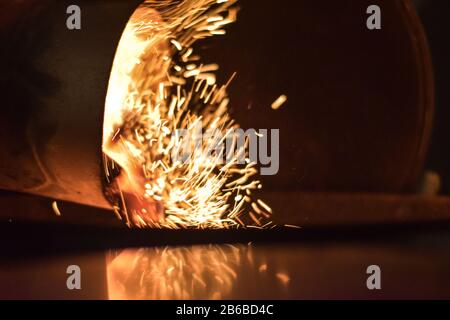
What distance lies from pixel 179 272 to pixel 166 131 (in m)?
0.52

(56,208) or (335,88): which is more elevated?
(335,88)

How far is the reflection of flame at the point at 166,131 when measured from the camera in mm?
1933

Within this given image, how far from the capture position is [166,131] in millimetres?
1930

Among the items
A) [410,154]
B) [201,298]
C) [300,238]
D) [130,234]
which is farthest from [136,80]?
[410,154]

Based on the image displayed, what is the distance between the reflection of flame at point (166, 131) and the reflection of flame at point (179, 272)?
0.14m

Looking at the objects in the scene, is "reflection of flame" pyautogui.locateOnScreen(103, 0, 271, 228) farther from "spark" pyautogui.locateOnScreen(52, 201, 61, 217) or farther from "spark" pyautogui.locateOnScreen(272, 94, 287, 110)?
"spark" pyautogui.locateOnScreen(52, 201, 61, 217)

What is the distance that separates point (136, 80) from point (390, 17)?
0.97 meters

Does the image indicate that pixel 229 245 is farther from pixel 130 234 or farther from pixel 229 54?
pixel 229 54

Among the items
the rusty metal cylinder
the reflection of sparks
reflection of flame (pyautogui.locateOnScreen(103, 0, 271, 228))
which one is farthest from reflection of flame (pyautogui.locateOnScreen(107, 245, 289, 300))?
the rusty metal cylinder

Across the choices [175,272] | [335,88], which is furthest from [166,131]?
[335,88]

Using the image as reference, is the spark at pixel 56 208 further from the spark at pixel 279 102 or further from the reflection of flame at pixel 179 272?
the spark at pixel 279 102

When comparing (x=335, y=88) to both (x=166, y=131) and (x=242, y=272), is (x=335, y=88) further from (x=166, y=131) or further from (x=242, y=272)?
(x=242, y=272)

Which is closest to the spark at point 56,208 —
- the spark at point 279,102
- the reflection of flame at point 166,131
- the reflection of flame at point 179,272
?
the reflection of flame at point 166,131

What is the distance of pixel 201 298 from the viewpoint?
132cm
